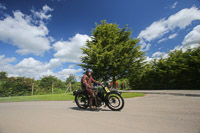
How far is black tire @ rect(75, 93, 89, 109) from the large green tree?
25.6 ft

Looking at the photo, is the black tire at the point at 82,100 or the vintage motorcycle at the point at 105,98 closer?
the vintage motorcycle at the point at 105,98

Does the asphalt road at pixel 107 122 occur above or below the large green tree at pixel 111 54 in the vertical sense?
below

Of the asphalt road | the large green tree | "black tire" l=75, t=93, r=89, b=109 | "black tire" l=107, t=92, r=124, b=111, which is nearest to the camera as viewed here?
the asphalt road

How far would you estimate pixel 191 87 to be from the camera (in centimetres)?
1638

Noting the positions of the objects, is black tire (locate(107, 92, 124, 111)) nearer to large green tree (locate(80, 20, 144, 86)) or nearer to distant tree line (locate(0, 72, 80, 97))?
large green tree (locate(80, 20, 144, 86))

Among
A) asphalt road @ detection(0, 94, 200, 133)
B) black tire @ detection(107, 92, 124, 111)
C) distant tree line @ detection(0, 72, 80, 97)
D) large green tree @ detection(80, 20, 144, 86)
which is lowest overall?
asphalt road @ detection(0, 94, 200, 133)

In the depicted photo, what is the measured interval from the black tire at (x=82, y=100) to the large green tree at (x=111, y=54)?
781 centimetres

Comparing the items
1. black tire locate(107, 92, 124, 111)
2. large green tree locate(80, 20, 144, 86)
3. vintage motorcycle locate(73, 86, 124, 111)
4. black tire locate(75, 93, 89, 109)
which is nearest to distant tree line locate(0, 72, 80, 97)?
large green tree locate(80, 20, 144, 86)

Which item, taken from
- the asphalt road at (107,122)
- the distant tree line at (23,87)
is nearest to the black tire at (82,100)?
the asphalt road at (107,122)

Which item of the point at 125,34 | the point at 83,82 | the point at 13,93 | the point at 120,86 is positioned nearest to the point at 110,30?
the point at 125,34

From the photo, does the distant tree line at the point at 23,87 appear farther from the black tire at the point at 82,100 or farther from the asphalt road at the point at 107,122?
the asphalt road at the point at 107,122

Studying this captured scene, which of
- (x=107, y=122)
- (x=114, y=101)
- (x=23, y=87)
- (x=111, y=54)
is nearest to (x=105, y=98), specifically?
(x=114, y=101)

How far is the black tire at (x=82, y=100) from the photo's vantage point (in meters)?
5.15

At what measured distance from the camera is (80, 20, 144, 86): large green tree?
1321 centimetres
